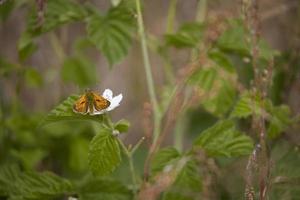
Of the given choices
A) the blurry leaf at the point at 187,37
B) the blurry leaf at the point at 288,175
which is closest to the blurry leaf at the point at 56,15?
the blurry leaf at the point at 187,37

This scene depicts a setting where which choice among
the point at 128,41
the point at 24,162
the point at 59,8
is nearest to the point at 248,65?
the point at 128,41

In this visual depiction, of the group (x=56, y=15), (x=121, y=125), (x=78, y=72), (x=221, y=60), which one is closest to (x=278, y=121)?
(x=221, y=60)

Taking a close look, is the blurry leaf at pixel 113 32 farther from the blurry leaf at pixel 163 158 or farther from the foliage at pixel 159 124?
the blurry leaf at pixel 163 158

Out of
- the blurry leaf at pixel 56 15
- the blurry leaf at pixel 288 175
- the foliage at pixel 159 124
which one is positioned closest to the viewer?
the foliage at pixel 159 124

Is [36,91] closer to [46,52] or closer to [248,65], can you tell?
A: [46,52]

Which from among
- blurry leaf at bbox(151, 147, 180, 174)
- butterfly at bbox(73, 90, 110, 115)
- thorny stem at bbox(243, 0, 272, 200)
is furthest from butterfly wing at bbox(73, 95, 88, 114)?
thorny stem at bbox(243, 0, 272, 200)

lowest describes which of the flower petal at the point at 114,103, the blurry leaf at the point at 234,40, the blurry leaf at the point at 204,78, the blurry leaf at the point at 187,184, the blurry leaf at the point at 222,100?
the blurry leaf at the point at 187,184

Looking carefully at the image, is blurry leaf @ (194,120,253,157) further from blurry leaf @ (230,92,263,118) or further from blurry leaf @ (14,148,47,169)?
blurry leaf @ (14,148,47,169)
